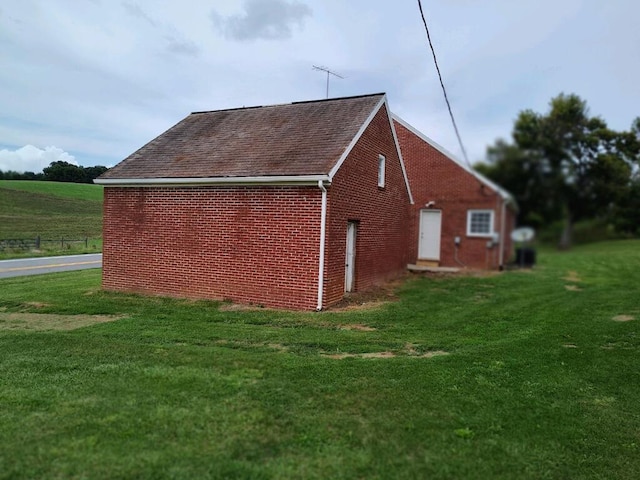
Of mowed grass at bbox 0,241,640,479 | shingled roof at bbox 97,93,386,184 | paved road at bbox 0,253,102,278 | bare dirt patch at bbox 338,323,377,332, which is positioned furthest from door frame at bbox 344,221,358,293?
paved road at bbox 0,253,102,278

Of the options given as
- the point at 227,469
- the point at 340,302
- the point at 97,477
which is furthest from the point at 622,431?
the point at 340,302

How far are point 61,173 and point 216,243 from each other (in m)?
5.49

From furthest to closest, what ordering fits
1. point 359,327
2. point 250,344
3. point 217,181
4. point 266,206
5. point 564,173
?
point 217,181 < point 266,206 < point 359,327 < point 250,344 < point 564,173

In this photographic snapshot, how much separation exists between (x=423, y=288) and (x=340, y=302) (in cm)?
366

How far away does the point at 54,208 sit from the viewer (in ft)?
42.9

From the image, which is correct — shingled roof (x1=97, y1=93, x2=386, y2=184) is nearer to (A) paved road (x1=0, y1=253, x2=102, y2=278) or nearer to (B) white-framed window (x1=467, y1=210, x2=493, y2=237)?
(B) white-framed window (x1=467, y1=210, x2=493, y2=237)

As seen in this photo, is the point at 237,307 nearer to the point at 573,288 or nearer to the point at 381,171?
the point at 381,171

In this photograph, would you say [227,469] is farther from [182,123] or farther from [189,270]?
[182,123]

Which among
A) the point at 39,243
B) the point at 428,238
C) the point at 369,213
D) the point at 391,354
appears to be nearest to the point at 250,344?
the point at 391,354

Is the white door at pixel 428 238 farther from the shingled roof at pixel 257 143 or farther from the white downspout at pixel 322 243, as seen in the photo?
the white downspout at pixel 322 243

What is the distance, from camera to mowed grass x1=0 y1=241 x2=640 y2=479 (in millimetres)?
3512

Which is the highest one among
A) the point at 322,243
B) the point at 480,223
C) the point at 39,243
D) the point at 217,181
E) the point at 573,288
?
the point at 217,181

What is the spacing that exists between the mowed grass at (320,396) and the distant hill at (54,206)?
15.2 ft

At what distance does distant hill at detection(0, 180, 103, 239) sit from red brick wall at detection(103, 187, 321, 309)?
0.99m
